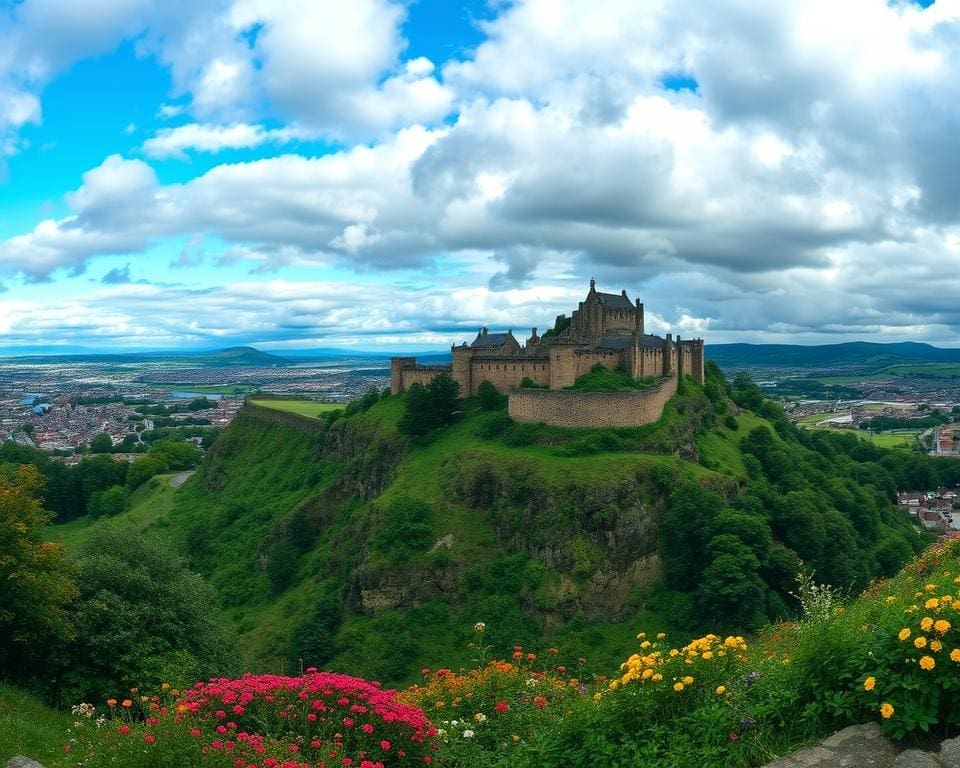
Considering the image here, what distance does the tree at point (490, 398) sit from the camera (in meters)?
70.5

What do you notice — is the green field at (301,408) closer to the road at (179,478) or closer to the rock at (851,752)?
the road at (179,478)

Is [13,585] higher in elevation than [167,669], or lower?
higher

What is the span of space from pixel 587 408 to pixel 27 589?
Result: 43.9 meters

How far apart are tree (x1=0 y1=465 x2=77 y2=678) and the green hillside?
57.8 ft

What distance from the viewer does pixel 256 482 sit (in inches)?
3519

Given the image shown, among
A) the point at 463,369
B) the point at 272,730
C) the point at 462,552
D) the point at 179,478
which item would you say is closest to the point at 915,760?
the point at 272,730

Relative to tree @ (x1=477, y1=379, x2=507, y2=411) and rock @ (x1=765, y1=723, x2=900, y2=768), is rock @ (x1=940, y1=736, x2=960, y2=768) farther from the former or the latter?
tree @ (x1=477, y1=379, x2=507, y2=411)

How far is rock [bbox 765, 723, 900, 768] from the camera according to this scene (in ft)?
32.0

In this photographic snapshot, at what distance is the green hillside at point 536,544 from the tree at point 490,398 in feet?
5.67

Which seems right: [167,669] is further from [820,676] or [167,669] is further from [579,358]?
[579,358]

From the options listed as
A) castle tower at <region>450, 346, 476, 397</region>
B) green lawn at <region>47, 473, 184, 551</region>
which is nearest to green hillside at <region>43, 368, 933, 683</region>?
castle tower at <region>450, 346, 476, 397</region>

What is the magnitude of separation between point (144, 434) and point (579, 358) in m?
141

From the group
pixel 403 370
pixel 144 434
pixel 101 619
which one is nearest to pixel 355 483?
pixel 403 370

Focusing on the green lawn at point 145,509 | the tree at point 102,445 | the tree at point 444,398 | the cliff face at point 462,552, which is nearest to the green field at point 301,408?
the green lawn at point 145,509
